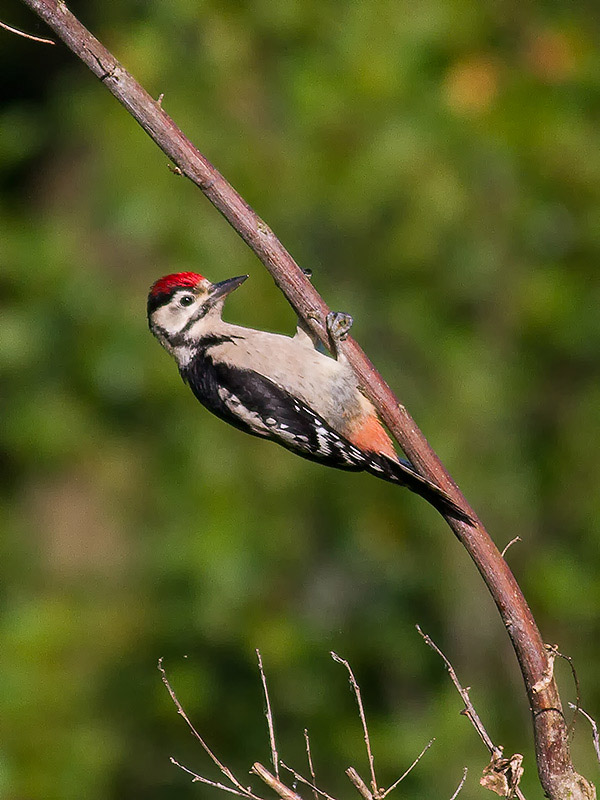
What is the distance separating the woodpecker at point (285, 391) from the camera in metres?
4.00

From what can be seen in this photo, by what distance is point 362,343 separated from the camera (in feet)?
24.6

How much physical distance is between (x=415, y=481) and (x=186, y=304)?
1405 millimetres

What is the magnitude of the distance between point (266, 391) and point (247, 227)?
1162mm

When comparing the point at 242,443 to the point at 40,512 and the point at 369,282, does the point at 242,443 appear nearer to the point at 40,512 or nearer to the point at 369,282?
the point at 369,282

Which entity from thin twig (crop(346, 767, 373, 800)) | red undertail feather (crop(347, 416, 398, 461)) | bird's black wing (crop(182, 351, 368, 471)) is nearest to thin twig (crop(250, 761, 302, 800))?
thin twig (crop(346, 767, 373, 800))

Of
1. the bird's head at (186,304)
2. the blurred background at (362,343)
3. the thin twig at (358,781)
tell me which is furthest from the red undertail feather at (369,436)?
the blurred background at (362,343)

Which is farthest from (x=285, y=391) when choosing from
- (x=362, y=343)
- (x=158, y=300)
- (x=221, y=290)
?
(x=362, y=343)

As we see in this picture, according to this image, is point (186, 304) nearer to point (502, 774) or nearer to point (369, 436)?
point (369, 436)

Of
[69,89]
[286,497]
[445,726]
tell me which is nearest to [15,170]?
A: [69,89]

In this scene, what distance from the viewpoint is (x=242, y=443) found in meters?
7.47

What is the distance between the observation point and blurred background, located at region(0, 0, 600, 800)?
23.8ft

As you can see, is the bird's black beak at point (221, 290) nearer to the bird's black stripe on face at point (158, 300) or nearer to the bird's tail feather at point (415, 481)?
the bird's black stripe on face at point (158, 300)

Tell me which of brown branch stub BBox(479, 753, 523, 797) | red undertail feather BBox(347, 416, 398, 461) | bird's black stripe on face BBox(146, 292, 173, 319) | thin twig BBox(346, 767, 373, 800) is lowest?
brown branch stub BBox(479, 753, 523, 797)

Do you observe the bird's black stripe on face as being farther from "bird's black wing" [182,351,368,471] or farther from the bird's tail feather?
the bird's tail feather
